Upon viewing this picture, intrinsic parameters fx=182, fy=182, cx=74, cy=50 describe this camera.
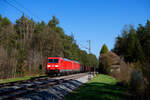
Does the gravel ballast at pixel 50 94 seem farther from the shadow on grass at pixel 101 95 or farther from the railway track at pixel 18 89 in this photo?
the shadow on grass at pixel 101 95

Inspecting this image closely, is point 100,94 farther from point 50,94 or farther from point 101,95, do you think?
point 50,94

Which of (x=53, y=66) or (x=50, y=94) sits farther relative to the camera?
(x=53, y=66)

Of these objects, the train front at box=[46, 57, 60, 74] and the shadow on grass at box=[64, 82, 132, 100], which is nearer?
the shadow on grass at box=[64, 82, 132, 100]

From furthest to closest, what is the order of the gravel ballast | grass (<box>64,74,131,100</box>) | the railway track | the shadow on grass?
the railway track → the gravel ballast → grass (<box>64,74,131,100</box>) → the shadow on grass

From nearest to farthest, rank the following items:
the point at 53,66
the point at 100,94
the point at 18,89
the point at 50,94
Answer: the point at 100,94
the point at 50,94
the point at 18,89
the point at 53,66

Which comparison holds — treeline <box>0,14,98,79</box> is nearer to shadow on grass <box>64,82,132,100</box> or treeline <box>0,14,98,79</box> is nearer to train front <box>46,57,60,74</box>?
train front <box>46,57,60,74</box>

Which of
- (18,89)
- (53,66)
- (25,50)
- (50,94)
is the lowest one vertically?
(50,94)

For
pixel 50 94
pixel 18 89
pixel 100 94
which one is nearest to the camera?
pixel 100 94

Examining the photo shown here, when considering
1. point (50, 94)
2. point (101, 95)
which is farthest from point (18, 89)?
point (101, 95)

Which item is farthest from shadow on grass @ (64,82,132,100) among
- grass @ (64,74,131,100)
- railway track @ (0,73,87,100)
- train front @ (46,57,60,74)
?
train front @ (46,57,60,74)

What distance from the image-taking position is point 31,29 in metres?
47.8

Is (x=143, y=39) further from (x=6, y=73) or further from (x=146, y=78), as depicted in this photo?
(x=6, y=73)

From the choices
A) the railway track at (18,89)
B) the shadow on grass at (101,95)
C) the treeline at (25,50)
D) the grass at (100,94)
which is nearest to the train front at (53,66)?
the treeline at (25,50)

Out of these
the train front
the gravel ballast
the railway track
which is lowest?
the gravel ballast
